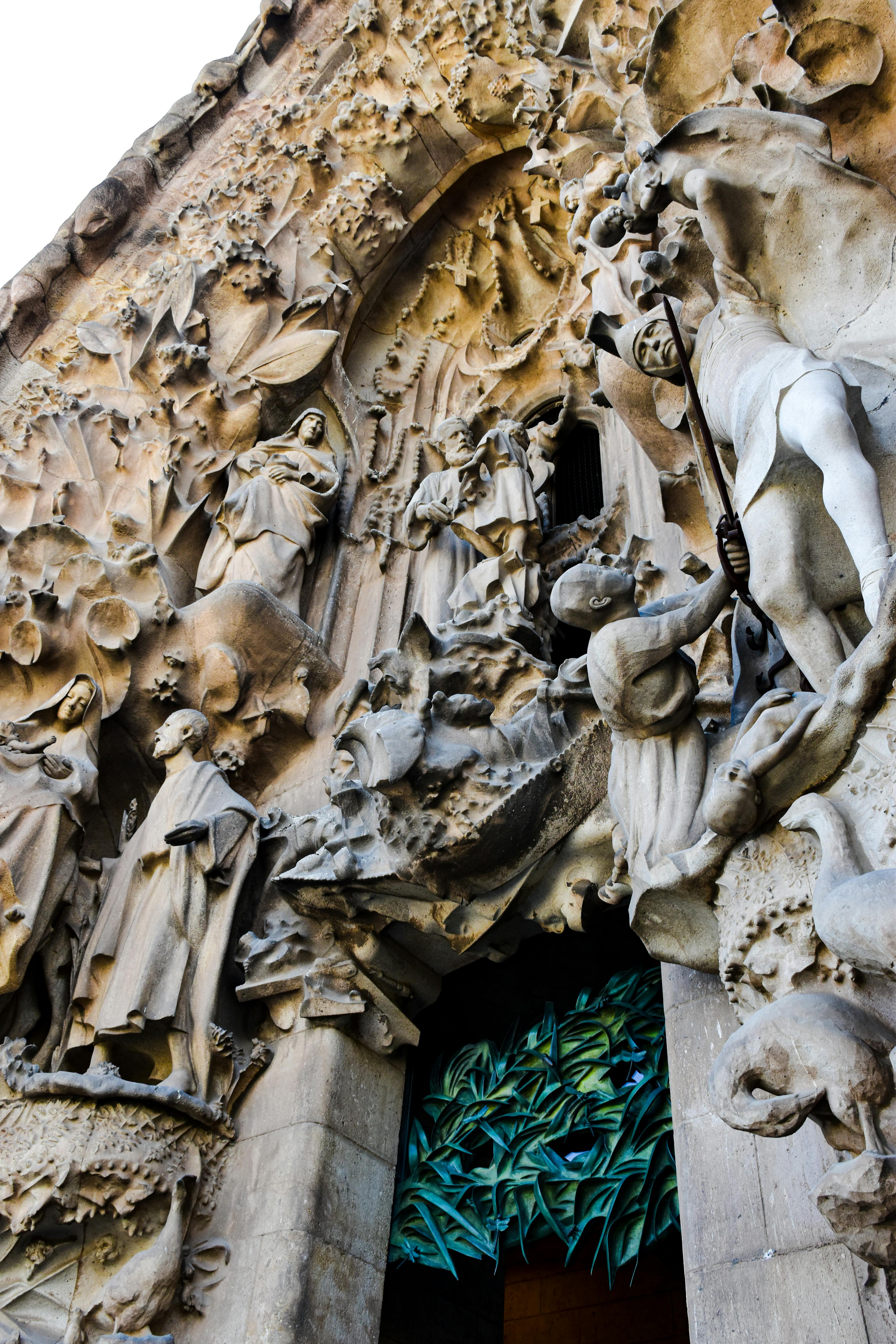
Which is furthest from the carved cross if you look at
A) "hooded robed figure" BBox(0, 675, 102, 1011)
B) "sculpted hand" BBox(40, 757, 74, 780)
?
"sculpted hand" BBox(40, 757, 74, 780)

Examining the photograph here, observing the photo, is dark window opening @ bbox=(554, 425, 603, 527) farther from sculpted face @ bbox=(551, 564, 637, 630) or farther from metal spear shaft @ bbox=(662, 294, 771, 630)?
sculpted face @ bbox=(551, 564, 637, 630)

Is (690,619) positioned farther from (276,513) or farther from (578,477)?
(578,477)

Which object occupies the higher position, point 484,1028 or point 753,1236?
point 484,1028

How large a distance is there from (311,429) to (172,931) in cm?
352

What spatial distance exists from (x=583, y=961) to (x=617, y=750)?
220 cm

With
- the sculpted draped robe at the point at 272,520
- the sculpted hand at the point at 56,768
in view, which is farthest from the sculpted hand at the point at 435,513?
the sculpted hand at the point at 56,768

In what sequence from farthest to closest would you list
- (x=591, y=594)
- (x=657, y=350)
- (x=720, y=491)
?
(x=657, y=350) < (x=720, y=491) < (x=591, y=594)

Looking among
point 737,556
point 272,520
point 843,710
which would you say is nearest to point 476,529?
point 272,520

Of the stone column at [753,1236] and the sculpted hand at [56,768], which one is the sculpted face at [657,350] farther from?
the sculpted hand at [56,768]

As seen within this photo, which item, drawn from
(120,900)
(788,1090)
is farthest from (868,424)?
(120,900)

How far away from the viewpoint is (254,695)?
6027 millimetres

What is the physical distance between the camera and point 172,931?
4734mm

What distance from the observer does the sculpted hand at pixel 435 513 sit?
18.8ft

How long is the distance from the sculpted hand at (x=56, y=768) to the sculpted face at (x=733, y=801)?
11.1 feet
